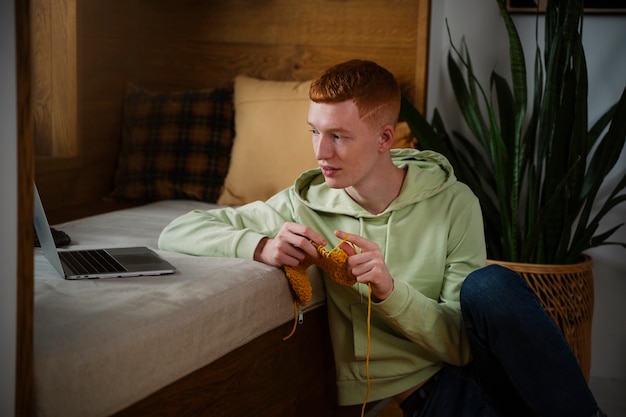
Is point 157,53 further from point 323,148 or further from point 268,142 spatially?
point 323,148

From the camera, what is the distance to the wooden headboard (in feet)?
9.53

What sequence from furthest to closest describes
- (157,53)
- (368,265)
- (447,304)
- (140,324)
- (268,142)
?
(157,53), (268,142), (447,304), (368,265), (140,324)

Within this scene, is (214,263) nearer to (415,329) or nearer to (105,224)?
(415,329)

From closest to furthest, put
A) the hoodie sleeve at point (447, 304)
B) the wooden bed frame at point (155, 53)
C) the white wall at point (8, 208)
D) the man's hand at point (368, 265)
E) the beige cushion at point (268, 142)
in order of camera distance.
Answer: the white wall at point (8, 208) < the man's hand at point (368, 265) < the hoodie sleeve at point (447, 304) < the beige cushion at point (268, 142) < the wooden bed frame at point (155, 53)

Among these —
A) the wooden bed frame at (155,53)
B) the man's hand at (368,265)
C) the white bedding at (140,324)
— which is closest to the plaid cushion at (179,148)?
the wooden bed frame at (155,53)

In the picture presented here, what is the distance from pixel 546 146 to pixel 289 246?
123cm

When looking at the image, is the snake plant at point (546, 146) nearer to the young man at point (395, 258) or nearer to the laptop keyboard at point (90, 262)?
the young man at point (395, 258)

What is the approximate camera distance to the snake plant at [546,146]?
2510mm

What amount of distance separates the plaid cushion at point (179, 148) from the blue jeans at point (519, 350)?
4.44ft

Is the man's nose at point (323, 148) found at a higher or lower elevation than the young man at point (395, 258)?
higher

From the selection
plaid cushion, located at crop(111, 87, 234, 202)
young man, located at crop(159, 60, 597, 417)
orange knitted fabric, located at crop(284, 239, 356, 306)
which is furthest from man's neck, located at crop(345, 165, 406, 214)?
plaid cushion, located at crop(111, 87, 234, 202)

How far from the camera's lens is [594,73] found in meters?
2.79

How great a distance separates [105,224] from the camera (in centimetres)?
240

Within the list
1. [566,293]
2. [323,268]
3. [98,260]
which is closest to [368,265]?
[323,268]
